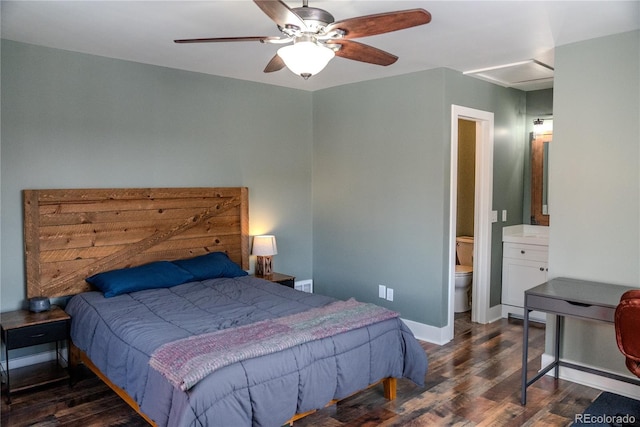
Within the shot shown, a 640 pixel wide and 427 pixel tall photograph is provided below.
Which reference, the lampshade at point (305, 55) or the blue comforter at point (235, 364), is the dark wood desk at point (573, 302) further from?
the lampshade at point (305, 55)

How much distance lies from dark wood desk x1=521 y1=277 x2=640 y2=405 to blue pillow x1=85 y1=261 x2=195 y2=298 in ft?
8.50

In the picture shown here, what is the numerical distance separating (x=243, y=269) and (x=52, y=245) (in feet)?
5.57

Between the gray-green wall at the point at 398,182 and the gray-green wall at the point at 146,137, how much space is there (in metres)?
0.34

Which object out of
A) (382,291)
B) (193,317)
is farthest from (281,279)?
(193,317)

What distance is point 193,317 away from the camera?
10.0ft

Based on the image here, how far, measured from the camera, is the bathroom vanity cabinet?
4.75 metres

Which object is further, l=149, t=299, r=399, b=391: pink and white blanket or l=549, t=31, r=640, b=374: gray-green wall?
l=549, t=31, r=640, b=374: gray-green wall

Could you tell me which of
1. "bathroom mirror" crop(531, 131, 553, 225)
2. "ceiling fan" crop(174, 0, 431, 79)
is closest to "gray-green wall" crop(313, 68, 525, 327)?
"bathroom mirror" crop(531, 131, 553, 225)

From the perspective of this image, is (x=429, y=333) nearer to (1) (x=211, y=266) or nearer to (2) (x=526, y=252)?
(2) (x=526, y=252)

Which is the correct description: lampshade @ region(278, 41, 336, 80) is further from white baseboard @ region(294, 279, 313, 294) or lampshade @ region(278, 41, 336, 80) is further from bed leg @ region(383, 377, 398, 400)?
white baseboard @ region(294, 279, 313, 294)

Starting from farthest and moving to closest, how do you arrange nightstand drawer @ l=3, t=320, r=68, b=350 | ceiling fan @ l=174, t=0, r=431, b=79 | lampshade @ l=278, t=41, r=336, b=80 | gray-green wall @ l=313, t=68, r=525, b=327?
gray-green wall @ l=313, t=68, r=525, b=327 < nightstand drawer @ l=3, t=320, r=68, b=350 < lampshade @ l=278, t=41, r=336, b=80 < ceiling fan @ l=174, t=0, r=431, b=79

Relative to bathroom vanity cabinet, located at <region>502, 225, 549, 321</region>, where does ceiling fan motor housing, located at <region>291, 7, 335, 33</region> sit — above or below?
above

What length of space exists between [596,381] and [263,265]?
287 centimetres

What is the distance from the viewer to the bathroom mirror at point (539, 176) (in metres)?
5.09
